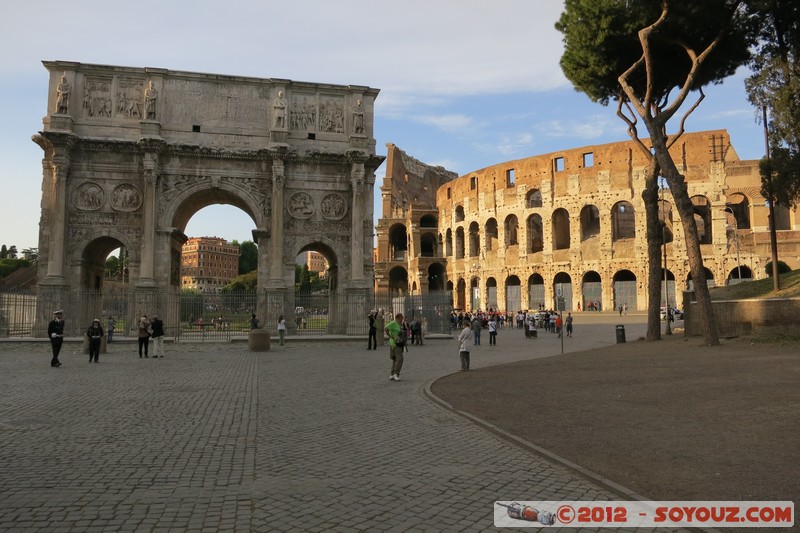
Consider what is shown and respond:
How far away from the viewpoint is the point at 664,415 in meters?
6.89

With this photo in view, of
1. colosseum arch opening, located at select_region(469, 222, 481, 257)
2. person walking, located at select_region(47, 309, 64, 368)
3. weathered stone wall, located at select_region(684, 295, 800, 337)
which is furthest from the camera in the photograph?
colosseum arch opening, located at select_region(469, 222, 481, 257)

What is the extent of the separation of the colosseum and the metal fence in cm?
1440

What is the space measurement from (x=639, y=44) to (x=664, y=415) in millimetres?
16805

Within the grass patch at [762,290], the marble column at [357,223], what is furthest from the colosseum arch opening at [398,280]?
the grass patch at [762,290]

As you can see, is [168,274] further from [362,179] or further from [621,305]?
[621,305]

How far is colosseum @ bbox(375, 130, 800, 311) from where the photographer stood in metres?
40.9

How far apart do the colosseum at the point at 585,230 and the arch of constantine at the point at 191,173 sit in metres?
17.2

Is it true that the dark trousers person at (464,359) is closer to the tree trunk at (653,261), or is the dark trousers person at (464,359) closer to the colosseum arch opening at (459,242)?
the tree trunk at (653,261)

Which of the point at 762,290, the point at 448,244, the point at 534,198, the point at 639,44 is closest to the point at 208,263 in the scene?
the point at 448,244

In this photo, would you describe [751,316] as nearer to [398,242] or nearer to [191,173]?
[191,173]

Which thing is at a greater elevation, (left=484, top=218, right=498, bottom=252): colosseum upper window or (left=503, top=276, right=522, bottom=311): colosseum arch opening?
(left=484, top=218, right=498, bottom=252): colosseum upper window

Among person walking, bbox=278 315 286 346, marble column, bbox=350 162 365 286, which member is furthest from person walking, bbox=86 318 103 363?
marble column, bbox=350 162 365 286

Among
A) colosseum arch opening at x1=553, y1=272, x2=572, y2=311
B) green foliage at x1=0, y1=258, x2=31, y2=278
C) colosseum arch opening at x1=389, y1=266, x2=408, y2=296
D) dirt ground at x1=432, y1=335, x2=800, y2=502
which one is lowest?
dirt ground at x1=432, y1=335, x2=800, y2=502

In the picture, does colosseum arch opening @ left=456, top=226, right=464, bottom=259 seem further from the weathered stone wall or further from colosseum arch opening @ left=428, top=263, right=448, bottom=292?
the weathered stone wall
